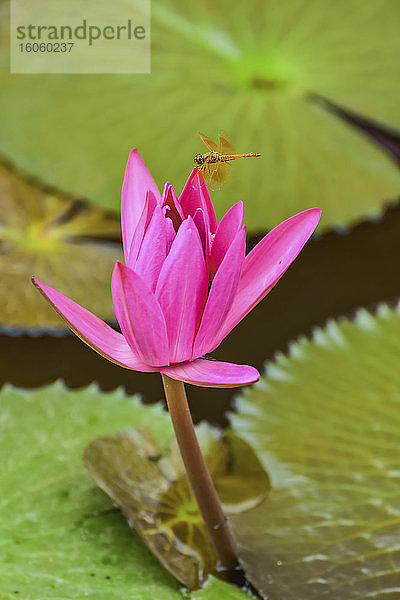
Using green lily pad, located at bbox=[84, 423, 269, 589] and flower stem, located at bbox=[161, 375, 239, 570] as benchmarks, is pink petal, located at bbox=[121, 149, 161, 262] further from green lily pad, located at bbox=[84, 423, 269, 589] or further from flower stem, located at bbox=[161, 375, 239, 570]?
green lily pad, located at bbox=[84, 423, 269, 589]

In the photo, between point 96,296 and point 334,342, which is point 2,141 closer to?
point 96,296

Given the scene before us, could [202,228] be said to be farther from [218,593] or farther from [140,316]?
[218,593]

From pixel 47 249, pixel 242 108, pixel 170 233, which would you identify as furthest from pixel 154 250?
pixel 242 108

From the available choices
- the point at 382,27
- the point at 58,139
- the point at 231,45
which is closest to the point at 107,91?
the point at 58,139

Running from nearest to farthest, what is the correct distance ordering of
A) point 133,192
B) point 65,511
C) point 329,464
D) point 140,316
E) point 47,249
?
1. point 140,316
2. point 133,192
3. point 65,511
4. point 329,464
5. point 47,249

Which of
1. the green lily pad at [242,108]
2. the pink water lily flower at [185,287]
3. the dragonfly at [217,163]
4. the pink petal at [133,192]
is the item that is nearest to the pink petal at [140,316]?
the pink water lily flower at [185,287]
